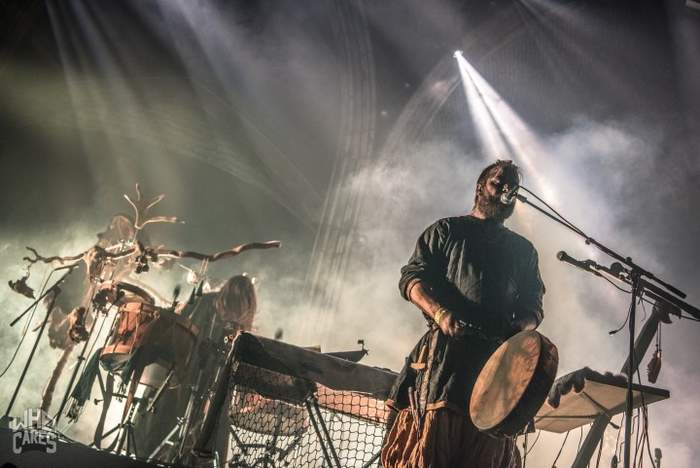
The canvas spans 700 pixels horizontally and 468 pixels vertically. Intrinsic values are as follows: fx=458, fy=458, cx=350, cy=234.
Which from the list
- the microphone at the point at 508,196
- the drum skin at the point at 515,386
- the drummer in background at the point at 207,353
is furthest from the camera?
the drummer in background at the point at 207,353

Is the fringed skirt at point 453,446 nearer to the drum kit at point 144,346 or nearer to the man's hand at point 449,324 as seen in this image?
the man's hand at point 449,324

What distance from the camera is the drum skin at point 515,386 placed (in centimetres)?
157

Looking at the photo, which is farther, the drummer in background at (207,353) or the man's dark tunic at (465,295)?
the drummer in background at (207,353)

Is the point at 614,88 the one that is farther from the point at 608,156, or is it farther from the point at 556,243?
the point at 556,243

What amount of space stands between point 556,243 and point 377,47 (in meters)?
6.50

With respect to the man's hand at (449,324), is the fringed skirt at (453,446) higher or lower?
lower

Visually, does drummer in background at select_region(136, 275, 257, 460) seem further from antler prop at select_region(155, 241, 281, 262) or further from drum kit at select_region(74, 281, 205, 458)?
antler prop at select_region(155, 241, 281, 262)

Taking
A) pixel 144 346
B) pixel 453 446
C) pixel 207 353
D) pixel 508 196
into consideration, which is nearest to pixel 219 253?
pixel 207 353

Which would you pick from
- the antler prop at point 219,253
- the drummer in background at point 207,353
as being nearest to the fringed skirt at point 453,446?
the drummer in background at point 207,353

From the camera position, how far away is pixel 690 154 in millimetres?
7777

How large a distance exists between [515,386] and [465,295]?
0.51 meters

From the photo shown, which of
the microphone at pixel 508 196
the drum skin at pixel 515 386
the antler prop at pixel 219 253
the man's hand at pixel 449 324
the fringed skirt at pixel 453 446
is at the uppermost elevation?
the antler prop at pixel 219 253

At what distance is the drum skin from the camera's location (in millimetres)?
1566

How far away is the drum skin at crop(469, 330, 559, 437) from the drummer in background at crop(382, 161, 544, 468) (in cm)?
11
